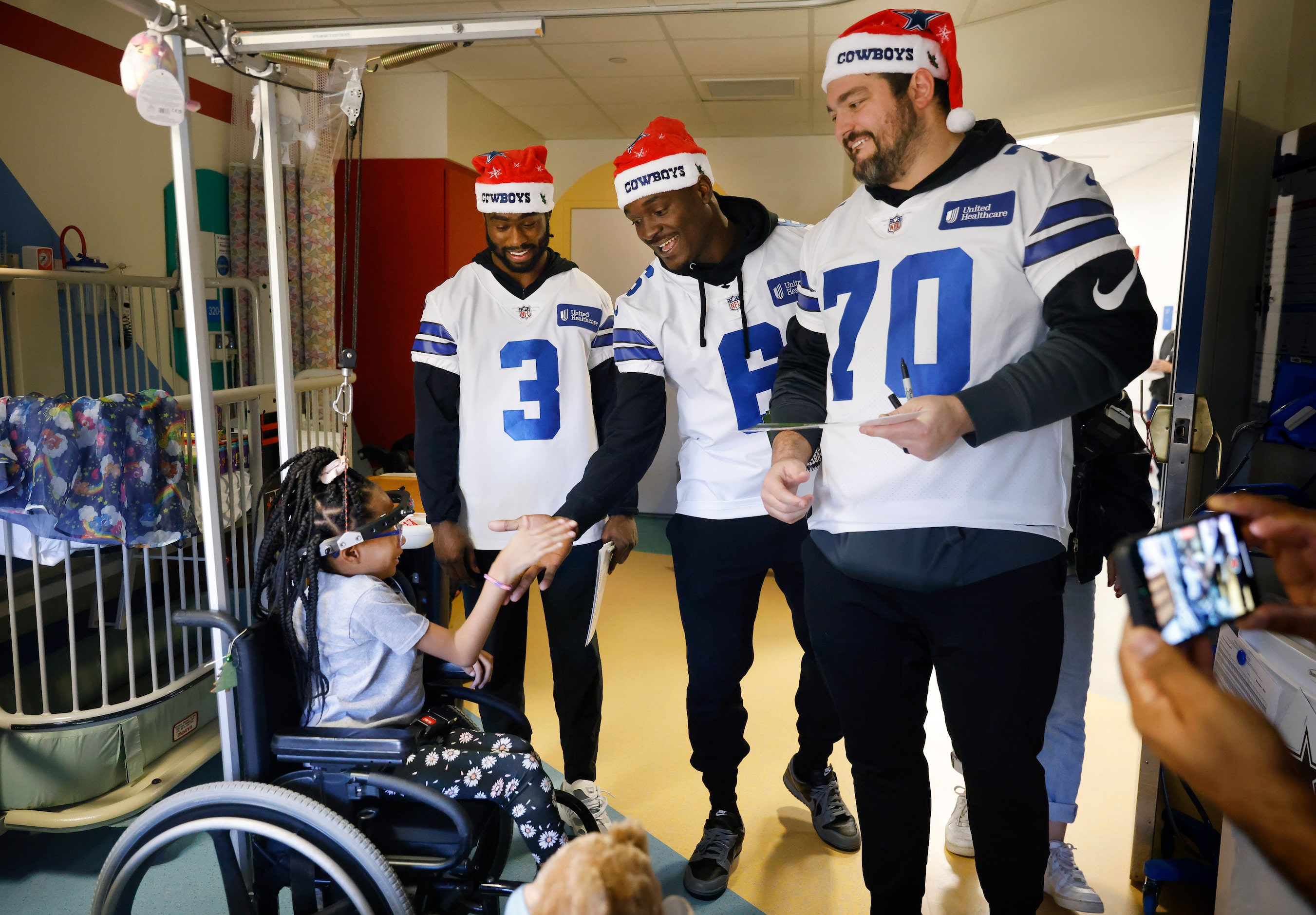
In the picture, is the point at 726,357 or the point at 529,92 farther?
the point at 529,92

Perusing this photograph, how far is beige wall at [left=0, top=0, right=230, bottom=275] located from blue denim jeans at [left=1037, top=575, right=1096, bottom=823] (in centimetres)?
398

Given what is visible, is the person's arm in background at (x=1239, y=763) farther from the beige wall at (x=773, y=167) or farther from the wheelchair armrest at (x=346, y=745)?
the beige wall at (x=773, y=167)

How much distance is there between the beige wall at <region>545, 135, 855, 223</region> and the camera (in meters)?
6.65

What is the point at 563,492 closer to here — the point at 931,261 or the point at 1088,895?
the point at 931,261

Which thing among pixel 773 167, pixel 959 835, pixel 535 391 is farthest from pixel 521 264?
pixel 773 167

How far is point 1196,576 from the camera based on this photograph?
2.18ft

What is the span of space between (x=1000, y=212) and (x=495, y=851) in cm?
132

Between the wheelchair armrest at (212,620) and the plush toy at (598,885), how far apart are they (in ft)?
2.93

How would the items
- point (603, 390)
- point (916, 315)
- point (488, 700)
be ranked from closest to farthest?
point (916, 315) → point (488, 700) → point (603, 390)

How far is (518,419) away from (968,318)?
1147mm

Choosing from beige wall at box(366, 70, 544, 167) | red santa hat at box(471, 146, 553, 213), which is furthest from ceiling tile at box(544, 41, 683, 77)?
red santa hat at box(471, 146, 553, 213)

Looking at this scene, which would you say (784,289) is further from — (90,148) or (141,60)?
(90,148)

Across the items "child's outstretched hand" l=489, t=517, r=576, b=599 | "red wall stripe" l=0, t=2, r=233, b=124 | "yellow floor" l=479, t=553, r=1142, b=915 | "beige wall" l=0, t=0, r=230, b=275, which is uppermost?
"red wall stripe" l=0, t=2, r=233, b=124

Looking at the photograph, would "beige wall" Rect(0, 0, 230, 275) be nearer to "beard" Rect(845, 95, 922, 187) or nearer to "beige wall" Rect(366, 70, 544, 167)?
"beige wall" Rect(366, 70, 544, 167)
